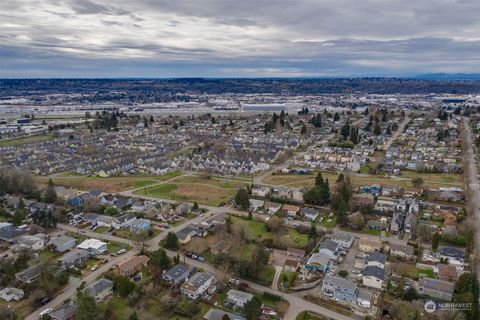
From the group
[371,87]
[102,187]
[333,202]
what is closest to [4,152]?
[102,187]

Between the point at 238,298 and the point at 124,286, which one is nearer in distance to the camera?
the point at 238,298

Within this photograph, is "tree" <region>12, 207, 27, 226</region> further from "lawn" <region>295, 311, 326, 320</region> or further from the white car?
"lawn" <region>295, 311, 326, 320</region>

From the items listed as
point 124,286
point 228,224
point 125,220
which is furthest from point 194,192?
Answer: point 124,286

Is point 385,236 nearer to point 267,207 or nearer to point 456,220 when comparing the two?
point 456,220

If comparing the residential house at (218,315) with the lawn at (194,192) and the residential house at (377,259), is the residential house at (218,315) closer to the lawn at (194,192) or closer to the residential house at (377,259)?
the residential house at (377,259)

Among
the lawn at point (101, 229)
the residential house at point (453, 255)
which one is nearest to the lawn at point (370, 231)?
the residential house at point (453, 255)

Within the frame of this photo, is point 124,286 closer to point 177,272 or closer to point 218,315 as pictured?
point 177,272

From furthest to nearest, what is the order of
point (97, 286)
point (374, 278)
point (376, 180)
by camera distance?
point (376, 180), point (374, 278), point (97, 286)
